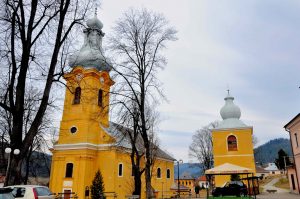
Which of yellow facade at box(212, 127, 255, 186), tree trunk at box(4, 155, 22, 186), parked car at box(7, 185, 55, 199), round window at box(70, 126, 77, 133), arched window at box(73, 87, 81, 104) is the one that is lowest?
parked car at box(7, 185, 55, 199)

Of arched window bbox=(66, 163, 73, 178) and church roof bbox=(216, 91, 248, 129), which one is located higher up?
church roof bbox=(216, 91, 248, 129)

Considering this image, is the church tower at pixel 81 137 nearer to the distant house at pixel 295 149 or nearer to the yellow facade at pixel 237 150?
the yellow facade at pixel 237 150

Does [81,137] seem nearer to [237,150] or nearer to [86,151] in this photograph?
[86,151]

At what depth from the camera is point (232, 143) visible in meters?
34.7

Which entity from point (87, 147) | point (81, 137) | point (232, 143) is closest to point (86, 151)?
point (87, 147)

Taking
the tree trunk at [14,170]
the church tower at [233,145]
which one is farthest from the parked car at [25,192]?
the church tower at [233,145]

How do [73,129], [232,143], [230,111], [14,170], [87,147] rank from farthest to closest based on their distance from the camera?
[230,111] → [73,129] → [232,143] → [87,147] → [14,170]

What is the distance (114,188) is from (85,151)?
5.37 m

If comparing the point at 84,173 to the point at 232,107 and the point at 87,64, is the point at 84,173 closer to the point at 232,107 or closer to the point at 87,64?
the point at 87,64

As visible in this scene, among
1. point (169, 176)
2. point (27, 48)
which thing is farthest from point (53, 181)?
point (27, 48)

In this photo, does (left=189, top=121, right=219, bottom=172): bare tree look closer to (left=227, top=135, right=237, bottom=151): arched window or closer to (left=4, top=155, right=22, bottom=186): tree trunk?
(left=227, top=135, right=237, bottom=151): arched window

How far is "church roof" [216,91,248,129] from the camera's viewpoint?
35.8m

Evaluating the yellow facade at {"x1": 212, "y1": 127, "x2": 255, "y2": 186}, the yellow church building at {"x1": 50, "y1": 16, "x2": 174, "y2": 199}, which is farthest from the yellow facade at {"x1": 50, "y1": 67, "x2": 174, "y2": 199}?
the yellow facade at {"x1": 212, "y1": 127, "x2": 255, "y2": 186}

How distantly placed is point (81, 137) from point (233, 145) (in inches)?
718
